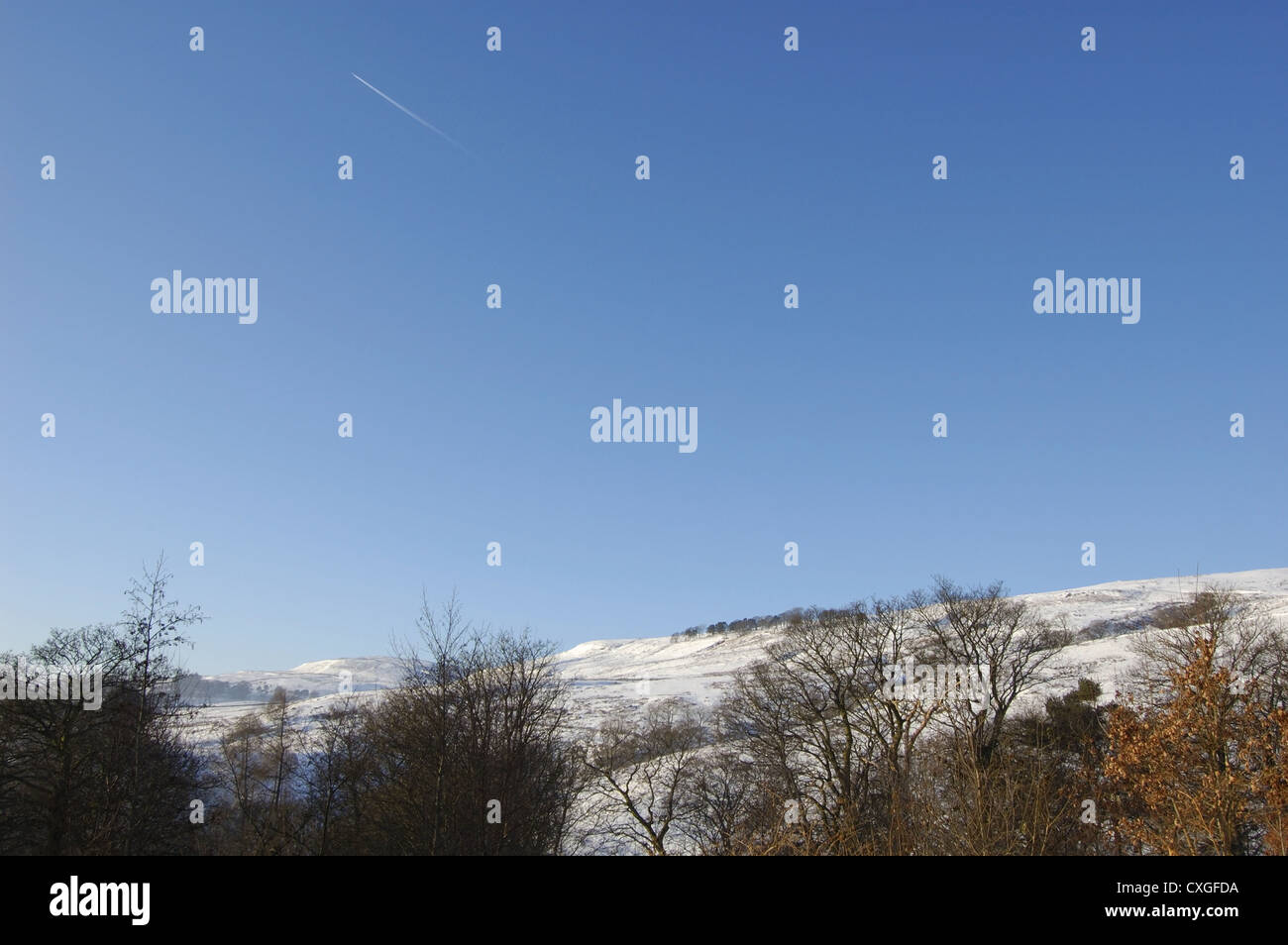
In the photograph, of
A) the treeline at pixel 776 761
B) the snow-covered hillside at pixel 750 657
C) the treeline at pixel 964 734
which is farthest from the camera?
the snow-covered hillside at pixel 750 657

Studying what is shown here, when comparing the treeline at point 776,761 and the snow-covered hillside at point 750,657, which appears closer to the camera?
the treeline at point 776,761

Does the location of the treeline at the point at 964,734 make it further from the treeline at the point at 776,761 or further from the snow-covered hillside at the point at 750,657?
the snow-covered hillside at the point at 750,657

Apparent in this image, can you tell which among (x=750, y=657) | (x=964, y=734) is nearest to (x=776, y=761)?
(x=964, y=734)

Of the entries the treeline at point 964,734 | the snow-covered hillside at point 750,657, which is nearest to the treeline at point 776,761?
the treeline at point 964,734

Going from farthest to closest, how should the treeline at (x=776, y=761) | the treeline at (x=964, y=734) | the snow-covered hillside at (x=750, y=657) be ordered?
1. the snow-covered hillside at (x=750, y=657)
2. the treeline at (x=964, y=734)
3. the treeline at (x=776, y=761)

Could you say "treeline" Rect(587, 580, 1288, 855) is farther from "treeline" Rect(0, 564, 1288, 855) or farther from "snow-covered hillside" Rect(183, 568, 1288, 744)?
"snow-covered hillside" Rect(183, 568, 1288, 744)
